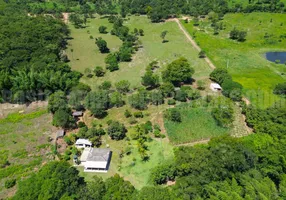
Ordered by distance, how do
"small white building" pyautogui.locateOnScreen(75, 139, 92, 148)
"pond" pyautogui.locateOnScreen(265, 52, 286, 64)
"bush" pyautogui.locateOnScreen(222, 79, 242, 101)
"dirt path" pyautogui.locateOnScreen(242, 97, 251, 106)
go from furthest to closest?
"pond" pyautogui.locateOnScreen(265, 52, 286, 64) → "dirt path" pyautogui.locateOnScreen(242, 97, 251, 106) → "bush" pyautogui.locateOnScreen(222, 79, 242, 101) → "small white building" pyautogui.locateOnScreen(75, 139, 92, 148)

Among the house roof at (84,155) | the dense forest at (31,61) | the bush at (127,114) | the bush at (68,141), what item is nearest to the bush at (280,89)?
the bush at (127,114)

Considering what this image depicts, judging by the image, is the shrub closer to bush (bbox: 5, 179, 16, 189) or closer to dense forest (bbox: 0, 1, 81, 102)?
dense forest (bbox: 0, 1, 81, 102)

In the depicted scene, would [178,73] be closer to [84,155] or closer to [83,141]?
[83,141]

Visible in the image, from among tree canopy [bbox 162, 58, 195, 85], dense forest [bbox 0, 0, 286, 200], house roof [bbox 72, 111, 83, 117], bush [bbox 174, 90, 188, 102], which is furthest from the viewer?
tree canopy [bbox 162, 58, 195, 85]

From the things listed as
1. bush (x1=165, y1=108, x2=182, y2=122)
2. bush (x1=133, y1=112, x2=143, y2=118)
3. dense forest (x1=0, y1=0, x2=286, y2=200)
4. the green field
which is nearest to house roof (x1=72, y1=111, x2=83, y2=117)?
dense forest (x1=0, y1=0, x2=286, y2=200)

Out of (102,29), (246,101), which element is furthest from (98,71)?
(246,101)

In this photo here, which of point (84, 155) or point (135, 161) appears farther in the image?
point (84, 155)
